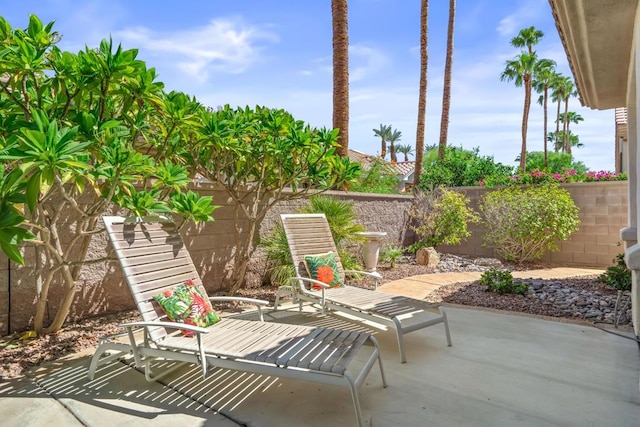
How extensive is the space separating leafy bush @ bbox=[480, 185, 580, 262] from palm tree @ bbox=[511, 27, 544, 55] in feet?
57.9

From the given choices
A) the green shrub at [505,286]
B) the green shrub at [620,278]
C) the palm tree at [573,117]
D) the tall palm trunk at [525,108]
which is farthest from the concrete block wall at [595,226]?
the palm tree at [573,117]

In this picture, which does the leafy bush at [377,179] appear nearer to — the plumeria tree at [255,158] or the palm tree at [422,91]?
the palm tree at [422,91]

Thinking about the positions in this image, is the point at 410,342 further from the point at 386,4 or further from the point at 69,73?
the point at 386,4

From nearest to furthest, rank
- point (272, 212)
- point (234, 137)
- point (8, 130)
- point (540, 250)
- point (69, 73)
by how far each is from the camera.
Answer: point (8, 130), point (69, 73), point (234, 137), point (272, 212), point (540, 250)

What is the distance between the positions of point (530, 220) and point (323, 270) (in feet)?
20.1

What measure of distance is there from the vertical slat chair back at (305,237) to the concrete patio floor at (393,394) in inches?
72.0

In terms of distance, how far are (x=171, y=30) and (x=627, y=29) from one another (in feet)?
29.6

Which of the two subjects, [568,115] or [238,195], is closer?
[238,195]

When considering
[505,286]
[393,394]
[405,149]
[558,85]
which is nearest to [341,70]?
[505,286]

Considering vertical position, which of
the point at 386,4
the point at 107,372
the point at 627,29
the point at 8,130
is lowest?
the point at 107,372

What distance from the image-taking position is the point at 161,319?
3393mm

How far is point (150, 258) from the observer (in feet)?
12.1

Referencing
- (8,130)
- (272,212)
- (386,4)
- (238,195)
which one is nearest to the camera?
(8,130)

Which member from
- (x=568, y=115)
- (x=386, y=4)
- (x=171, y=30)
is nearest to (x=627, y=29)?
(x=171, y=30)
